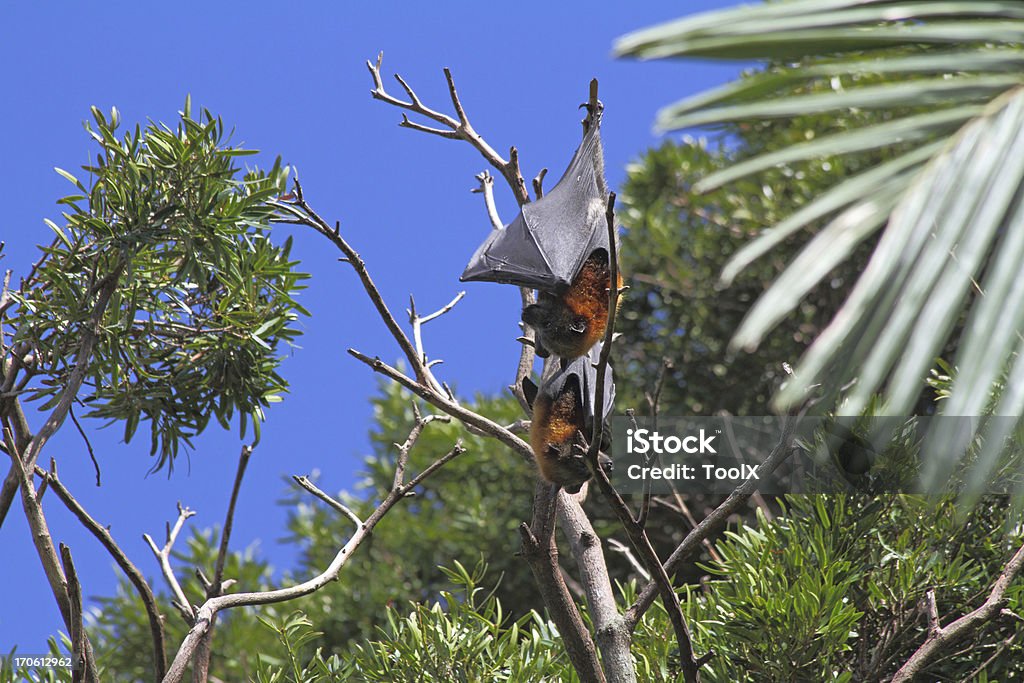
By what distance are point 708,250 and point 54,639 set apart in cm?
369

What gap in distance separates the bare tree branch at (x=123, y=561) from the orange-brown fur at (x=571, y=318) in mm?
840

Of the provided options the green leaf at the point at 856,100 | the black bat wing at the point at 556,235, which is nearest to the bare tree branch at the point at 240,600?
the black bat wing at the point at 556,235

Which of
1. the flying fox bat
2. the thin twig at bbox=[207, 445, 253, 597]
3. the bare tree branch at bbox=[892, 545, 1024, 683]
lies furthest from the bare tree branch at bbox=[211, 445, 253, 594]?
the bare tree branch at bbox=[892, 545, 1024, 683]

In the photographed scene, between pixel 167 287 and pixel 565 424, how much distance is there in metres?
0.97

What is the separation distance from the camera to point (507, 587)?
4.64m

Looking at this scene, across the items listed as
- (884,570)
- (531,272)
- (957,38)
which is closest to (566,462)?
(531,272)

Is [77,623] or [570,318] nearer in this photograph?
[77,623]

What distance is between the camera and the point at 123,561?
1.91 m

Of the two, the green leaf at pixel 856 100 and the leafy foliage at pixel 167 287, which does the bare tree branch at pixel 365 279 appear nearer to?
the leafy foliage at pixel 167 287

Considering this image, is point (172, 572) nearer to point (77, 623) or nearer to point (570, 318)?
point (77, 623)

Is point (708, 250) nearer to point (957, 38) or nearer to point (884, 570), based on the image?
point (884, 570)

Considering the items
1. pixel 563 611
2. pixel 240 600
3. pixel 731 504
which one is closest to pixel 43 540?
pixel 240 600

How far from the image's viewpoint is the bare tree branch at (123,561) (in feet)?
6.28

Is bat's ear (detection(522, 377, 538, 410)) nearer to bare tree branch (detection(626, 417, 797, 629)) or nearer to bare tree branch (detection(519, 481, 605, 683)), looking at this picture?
bare tree branch (detection(519, 481, 605, 683))
